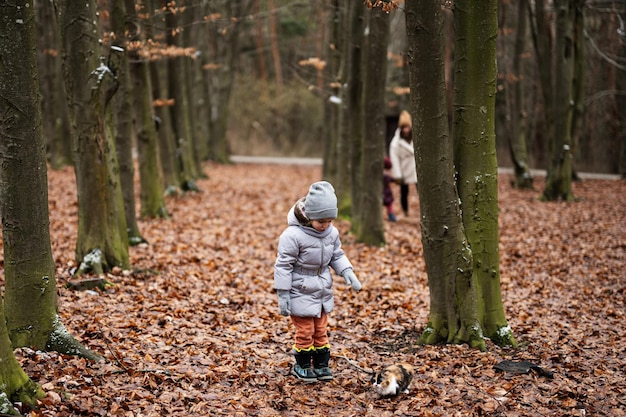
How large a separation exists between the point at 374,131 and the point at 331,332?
5031 millimetres

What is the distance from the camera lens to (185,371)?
5.68 meters

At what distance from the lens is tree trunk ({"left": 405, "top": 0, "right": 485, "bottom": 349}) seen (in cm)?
588

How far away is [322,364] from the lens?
572 cm

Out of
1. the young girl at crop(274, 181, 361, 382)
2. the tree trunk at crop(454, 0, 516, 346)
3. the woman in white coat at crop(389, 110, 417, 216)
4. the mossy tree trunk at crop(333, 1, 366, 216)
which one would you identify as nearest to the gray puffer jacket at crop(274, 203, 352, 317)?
the young girl at crop(274, 181, 361, 382)

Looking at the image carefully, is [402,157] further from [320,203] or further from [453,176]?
[320,203]

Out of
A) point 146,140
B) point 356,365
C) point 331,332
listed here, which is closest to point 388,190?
point 146,140

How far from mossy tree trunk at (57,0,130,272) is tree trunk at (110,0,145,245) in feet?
6.70

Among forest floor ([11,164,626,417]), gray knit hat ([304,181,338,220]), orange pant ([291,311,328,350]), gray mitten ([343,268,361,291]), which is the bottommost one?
forest floor ([11,164,626,417])

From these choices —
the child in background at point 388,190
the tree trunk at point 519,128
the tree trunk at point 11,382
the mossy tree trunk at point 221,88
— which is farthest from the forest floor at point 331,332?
the mossy tree trunk at point 221,88

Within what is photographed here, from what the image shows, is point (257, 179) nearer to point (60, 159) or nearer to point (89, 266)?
point (60, 159)

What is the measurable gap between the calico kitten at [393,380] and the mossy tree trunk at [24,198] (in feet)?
7.98

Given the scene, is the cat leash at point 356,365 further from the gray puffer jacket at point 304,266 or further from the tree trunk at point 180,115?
the tree trunk at point 180,115

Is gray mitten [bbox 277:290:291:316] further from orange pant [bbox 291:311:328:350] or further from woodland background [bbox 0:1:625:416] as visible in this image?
woodland background [bbox 0:1:625:416]

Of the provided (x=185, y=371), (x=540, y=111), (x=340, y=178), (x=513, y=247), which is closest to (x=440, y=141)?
(x=185, y=371)
